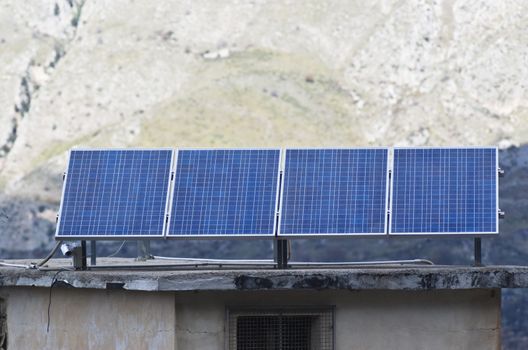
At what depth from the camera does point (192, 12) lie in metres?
104

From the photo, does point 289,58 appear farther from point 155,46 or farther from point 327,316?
point 327,316

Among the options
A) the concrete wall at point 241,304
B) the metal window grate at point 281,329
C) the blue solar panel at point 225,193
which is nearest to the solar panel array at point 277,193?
the blue solar panel at point 225,193

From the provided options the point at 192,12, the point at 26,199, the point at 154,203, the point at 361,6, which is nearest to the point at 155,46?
the point at 192,12

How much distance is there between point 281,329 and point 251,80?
79872 mm

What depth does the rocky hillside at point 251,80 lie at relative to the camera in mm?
85750

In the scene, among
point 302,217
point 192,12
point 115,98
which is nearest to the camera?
point 302,217

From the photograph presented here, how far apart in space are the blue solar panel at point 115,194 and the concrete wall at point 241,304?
0.74 metres

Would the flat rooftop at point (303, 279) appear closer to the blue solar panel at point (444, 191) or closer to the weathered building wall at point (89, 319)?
the weathered building wall at point (89, 319)

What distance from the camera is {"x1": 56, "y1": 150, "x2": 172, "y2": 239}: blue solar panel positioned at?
13180mm

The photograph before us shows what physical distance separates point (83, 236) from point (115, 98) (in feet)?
268

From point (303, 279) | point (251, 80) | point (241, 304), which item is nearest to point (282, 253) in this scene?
point (241, 304)

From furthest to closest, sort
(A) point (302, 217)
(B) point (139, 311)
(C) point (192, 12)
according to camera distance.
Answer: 1. (C) point (192, 12)
2. (A) point (302, 217)
3. (B) point (139, 311)

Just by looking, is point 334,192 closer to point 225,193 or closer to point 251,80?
point 225,193

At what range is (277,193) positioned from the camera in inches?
522
